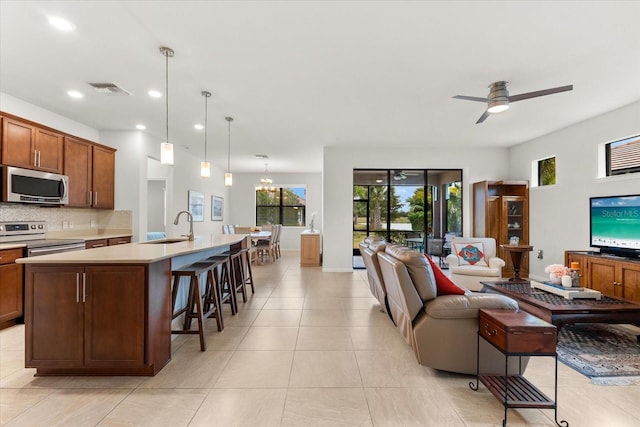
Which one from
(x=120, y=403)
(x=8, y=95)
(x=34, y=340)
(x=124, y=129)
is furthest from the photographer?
(x=124, y=129)

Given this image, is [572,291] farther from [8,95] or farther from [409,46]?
[8,95]

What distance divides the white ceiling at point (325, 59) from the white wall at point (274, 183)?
5.81 metres

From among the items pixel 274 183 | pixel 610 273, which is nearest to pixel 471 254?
pixel 610 273

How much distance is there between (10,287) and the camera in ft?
10.9

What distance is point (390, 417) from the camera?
187 centimetres

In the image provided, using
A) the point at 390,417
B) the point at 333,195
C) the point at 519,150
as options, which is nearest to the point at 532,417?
the point at 390,417

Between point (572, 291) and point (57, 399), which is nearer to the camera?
point (57, 399)

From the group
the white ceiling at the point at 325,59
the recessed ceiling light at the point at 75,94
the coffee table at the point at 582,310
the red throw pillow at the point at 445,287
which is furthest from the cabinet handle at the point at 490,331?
the recessed ceiling light at the point at 75,94

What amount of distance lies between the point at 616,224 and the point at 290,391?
4637 millimetres

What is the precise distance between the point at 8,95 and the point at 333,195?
5298 millimetres

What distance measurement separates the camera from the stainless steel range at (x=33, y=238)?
3480 mm

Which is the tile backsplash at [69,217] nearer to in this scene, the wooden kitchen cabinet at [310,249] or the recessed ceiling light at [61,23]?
the recessed ceiling light at [61,23]

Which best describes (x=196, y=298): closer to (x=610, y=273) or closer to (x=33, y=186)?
(x=33, y=186)

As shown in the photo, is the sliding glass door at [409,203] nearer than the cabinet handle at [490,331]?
No
